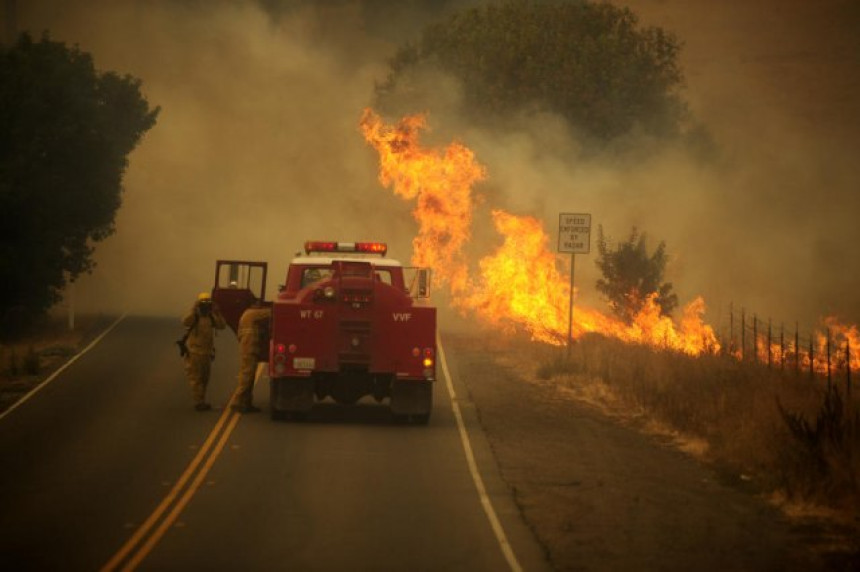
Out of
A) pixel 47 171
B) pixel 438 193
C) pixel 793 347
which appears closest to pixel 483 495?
pixel 793 347

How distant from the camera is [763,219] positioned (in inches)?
2429

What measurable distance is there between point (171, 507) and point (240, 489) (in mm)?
1414

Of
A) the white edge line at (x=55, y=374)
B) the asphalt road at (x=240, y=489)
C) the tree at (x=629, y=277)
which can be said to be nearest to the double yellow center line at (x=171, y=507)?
the asphalt road at (x=240, y=489)

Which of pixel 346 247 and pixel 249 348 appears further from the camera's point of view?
pixel 346 247

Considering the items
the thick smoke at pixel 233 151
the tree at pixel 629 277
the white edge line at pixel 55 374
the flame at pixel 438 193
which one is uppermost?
the thick smoke at pixel 233 151

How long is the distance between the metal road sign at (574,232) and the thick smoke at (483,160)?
19178 mm

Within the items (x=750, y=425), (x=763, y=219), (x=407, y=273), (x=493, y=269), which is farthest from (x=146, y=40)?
(x=750, y=425)

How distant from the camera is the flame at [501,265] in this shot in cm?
3819

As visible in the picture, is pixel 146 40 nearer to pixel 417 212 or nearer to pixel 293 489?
pixel 417 212

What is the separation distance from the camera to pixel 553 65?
55.7 m

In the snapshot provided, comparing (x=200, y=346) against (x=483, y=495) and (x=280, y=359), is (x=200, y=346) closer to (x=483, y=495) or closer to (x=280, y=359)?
(x=280, y=359)

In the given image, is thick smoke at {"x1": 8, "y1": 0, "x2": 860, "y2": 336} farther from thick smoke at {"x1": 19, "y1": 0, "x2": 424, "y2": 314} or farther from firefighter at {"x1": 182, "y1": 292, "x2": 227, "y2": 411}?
firefighter at {"x1": 182, "y1": 292, "x2": 227, "y2": 411}

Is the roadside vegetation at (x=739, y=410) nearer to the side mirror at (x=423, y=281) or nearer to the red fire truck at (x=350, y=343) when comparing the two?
the red fire truck at (x=350, y=343)

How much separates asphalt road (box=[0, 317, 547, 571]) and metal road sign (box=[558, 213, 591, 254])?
5144 millimetres
